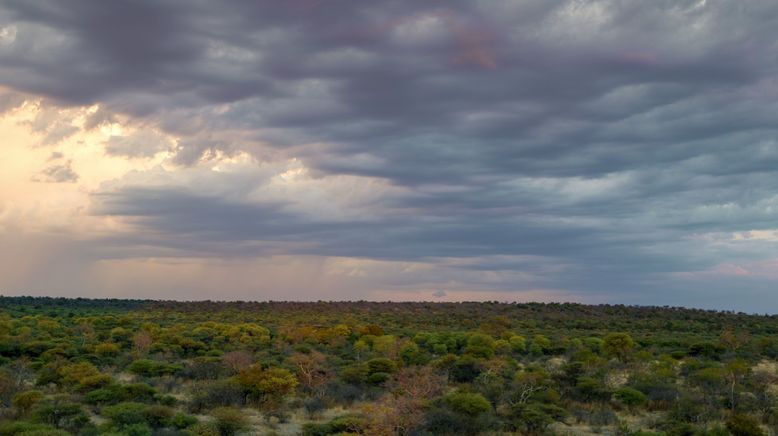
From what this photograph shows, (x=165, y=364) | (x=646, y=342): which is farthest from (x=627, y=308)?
(x=165, y=364)

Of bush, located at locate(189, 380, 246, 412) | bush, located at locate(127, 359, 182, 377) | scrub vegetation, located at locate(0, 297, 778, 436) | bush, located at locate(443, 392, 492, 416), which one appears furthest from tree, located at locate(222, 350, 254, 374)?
bush, located at locate(443, 392, 492, 416)

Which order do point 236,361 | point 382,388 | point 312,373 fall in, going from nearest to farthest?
point 382,388 → point 312,373 → point 236,361

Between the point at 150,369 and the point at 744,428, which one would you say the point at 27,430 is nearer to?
the point at 150,369

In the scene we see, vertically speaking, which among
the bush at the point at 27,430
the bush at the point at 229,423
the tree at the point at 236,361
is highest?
the tree at the point at 236,361

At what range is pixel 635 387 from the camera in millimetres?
35312

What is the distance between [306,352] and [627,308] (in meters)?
90.5

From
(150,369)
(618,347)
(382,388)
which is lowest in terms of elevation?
(382,388)

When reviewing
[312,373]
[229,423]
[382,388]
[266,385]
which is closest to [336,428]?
[229,423]

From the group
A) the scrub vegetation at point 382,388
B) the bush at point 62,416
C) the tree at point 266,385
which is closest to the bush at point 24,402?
the scrub vegetation at point 382,388

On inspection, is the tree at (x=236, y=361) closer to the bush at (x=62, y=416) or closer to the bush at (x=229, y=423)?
the bush at (x=229, y=423)

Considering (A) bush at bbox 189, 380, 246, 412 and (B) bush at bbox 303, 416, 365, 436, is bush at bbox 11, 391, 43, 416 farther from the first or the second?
(B) bush at bbox 303, 416, 365, 436

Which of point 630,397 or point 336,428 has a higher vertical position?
point 630,397

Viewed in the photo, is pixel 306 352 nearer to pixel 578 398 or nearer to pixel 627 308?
pixel 578 398

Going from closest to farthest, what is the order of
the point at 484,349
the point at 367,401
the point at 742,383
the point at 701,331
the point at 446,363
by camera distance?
the point at 367,401 < the point at 742,383 < the point at 446,363 < the point at 484,349 < the point at 701,331
